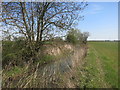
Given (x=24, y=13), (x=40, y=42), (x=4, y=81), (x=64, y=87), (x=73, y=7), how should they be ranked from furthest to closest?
1. (x=40, y=42)
2. (x=73, y=7)
3. (x=24, y=13)
4. (x=64, y=87)
5. (x=4, y=81)

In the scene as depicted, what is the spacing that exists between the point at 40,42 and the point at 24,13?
7.03 ft

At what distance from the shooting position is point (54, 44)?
739 centimetres

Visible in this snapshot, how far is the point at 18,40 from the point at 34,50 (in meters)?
1.15

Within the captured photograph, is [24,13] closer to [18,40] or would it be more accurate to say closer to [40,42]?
[18,40]

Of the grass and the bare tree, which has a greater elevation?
the bare tree

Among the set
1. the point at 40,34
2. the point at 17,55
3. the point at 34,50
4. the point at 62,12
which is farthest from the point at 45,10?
the point at 17,55

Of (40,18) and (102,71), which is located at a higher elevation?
(40,18)

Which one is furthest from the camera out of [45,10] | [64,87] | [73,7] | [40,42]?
[40,42]

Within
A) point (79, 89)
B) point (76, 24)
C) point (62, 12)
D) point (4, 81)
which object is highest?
point (62, 12)

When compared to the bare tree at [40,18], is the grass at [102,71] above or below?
below

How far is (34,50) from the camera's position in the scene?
687 cm

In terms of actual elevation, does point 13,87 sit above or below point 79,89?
above

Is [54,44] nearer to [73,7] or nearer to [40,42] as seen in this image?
[40,42]

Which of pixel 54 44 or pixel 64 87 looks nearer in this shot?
pixel 64 87
